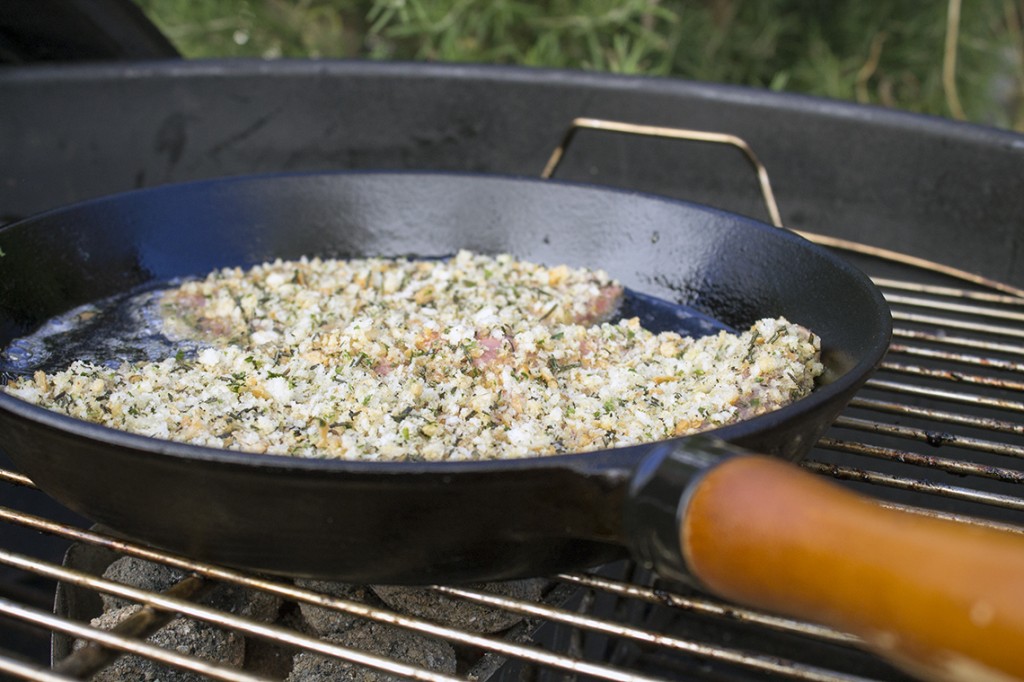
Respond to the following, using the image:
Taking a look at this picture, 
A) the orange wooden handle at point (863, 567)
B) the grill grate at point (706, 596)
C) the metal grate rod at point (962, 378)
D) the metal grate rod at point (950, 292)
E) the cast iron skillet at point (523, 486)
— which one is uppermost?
the orange wooden handle at point (863, 567)

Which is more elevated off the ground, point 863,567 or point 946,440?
point 863,567

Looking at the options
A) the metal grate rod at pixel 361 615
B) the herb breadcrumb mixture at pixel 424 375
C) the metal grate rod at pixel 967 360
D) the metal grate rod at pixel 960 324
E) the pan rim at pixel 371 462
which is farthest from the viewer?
the metal grate rod at pixel 960 324

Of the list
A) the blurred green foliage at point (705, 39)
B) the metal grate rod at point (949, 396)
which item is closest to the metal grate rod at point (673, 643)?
the metal grate rod at point (949, 396)

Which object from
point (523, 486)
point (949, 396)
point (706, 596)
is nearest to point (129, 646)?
point (523, 486)

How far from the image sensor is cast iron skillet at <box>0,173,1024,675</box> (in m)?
0.61

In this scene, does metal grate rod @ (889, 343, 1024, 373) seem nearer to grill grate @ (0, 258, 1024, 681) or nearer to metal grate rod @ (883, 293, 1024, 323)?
grill grate @ (0, 258, 1024, 681)

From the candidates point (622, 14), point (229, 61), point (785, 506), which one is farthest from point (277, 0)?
point (785, 506)

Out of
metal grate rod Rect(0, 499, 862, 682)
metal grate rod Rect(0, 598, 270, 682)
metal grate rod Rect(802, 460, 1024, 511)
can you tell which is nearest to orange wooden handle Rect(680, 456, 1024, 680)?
metal grate rod Rect(0, 499, 862, 682)

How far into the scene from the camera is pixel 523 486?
2.43ft

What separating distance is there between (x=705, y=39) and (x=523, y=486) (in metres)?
3.59

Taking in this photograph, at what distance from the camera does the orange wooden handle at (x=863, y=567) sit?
512mm

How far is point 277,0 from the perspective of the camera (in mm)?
3836

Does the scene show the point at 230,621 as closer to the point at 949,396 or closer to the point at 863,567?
the point at 863,567

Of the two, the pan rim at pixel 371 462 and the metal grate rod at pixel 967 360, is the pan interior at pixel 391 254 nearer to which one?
the pan rim at pixel 371 462
